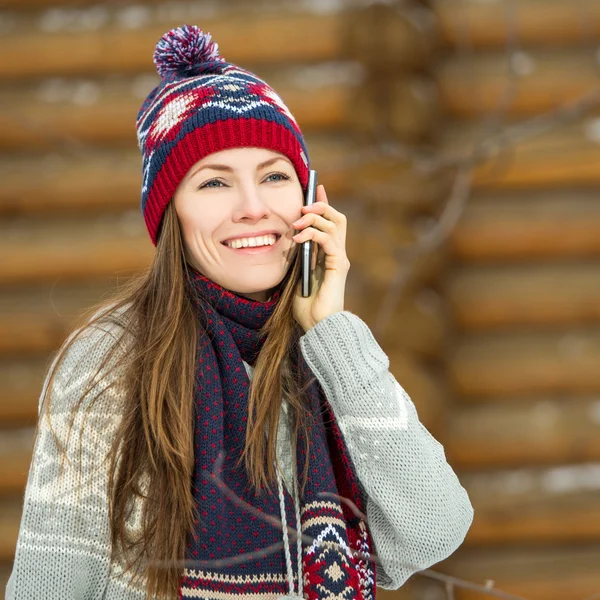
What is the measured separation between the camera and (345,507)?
80.0 inches

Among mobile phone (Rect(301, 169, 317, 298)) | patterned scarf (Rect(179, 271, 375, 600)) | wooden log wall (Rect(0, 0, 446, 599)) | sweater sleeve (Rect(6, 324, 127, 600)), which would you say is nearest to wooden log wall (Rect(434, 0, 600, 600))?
wooden log wall (Rect(0, 0, 446, 599))

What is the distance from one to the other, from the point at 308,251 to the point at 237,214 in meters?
0.18

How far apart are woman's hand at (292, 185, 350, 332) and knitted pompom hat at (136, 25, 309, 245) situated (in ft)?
0.41

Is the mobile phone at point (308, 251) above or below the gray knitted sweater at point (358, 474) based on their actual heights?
above

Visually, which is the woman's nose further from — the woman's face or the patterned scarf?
the patterned scarf

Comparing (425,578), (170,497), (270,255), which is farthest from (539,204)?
(170,497)

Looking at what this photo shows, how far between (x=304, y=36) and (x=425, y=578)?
2.13 meters

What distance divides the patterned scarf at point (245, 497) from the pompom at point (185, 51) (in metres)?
0.48

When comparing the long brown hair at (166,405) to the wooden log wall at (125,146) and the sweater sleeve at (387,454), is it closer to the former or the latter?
the sweater sleeve at (387,454)

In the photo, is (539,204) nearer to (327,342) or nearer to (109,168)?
(109,168)

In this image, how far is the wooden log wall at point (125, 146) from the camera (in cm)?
365

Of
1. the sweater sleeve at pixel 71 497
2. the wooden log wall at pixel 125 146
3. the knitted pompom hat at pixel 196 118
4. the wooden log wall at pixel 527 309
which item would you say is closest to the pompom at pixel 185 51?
the knitted pompom hat at pixel 196 118

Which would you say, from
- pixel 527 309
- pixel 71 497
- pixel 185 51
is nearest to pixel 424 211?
pixel 527 309

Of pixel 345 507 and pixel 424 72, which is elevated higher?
pixel 424 72
